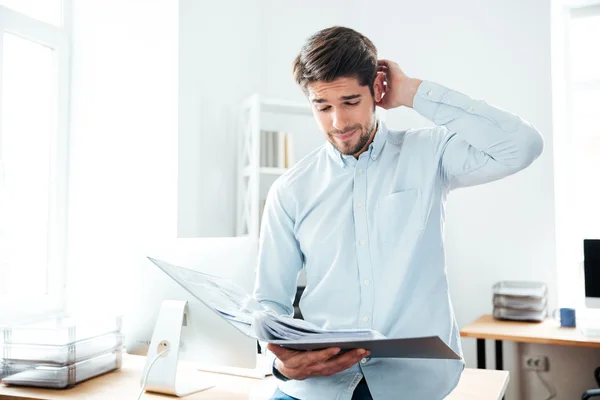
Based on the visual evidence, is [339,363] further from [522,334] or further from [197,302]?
[522,334]

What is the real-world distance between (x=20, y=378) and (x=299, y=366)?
1.07 m

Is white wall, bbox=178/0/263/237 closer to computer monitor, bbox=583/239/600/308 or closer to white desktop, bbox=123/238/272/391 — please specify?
white desktop, bbox=123/238/272/391

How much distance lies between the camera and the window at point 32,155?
8.68ft

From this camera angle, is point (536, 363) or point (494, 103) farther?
point (494, 103)

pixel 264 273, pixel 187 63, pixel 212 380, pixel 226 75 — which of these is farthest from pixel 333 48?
pixel 226 75

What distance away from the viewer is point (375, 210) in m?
1.40

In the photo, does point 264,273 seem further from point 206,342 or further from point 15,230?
point 15,230

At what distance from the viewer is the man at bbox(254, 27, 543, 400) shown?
51.3 inches

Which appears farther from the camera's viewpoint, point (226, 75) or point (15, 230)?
point (226, 75)

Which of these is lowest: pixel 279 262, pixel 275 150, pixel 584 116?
pixel 279 262

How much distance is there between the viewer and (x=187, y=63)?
2895 mm

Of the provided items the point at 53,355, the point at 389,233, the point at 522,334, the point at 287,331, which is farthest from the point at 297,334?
the point at 522,334

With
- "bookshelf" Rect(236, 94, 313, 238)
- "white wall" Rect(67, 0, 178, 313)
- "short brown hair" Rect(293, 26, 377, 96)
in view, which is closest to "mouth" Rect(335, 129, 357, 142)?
"short brown hair" Rect(293, 26, 377, 96)

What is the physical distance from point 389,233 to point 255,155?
5.92 ft
